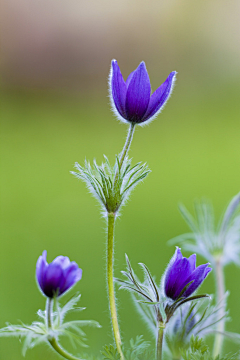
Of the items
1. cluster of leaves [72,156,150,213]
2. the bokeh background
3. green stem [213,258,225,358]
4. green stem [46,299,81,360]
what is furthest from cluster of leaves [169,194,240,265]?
green stem [46,299,81,360]

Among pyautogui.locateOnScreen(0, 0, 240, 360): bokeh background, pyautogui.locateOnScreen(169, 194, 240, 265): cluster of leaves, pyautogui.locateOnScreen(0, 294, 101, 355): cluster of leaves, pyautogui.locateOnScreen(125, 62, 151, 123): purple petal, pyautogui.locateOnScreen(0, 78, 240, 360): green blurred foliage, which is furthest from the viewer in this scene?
pyautogui.locateOnScreen(0, 0, 240, 360): bokeh background

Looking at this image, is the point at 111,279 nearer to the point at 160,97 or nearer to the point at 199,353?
the point at 199,353

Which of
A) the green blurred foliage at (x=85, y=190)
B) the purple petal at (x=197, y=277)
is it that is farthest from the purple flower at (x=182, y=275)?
the green blurred foliage at (x=85, y=190)

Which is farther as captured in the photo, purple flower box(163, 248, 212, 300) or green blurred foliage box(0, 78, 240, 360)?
green blurred foliage box(0, 78, 240, 360)

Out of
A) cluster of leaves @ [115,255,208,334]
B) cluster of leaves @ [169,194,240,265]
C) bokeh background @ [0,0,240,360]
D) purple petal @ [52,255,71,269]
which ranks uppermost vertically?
bokeh background @ [0,0,240,360]

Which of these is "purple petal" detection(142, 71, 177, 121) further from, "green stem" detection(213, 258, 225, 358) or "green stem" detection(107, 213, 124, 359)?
"green stem" detection(213, 258, 225, 358)

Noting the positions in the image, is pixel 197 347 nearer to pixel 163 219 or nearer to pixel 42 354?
pixel 42 354

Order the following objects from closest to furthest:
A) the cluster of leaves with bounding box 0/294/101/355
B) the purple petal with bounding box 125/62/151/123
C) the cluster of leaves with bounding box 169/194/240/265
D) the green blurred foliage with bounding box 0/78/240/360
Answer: the cluster of leaves with bounding box 0/294/101/355 → the purple petal with bounding box 125/62/151/123 → the cluster of leaves with bounding box 169/194/240/265 → the green blurred foliage with bounding box 0/78/240/360

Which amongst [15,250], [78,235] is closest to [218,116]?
Answer: [78,235]
